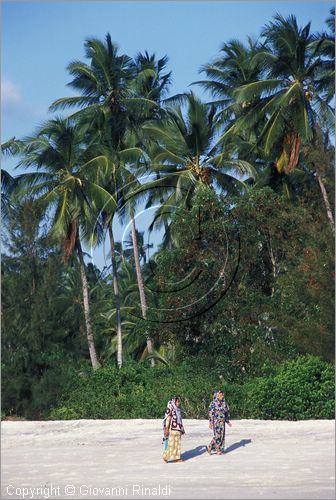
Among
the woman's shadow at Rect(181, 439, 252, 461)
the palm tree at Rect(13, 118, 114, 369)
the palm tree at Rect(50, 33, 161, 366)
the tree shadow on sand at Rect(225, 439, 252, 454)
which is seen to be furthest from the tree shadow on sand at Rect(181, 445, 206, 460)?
the palm tree at Rect(50, 33, 161, 366)

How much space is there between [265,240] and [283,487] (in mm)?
18010

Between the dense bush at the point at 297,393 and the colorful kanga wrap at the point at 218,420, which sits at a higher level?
the dense bush at the point at 297,393

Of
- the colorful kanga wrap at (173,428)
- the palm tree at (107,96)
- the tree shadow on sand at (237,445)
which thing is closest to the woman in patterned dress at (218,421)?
the tree shadow on sand at (237,445)

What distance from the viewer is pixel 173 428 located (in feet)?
64.7

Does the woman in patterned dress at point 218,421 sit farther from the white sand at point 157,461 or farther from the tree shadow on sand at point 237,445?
the tree shadow on sand at point 237,445

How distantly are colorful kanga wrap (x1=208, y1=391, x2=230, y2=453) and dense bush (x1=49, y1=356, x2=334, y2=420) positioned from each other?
21.7 feet

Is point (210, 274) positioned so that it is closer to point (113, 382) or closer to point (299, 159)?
point (113, 382)

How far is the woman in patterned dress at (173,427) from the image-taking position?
19578 mm

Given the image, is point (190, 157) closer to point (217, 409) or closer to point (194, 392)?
point (194, 392)

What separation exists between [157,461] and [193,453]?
3.80 feet

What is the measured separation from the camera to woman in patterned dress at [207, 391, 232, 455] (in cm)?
2070

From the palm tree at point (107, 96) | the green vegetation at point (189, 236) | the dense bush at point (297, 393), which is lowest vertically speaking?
the dense bush at point (297, 393)

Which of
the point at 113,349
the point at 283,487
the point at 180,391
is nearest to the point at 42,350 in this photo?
the point at 180,391

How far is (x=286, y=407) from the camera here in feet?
90.4
